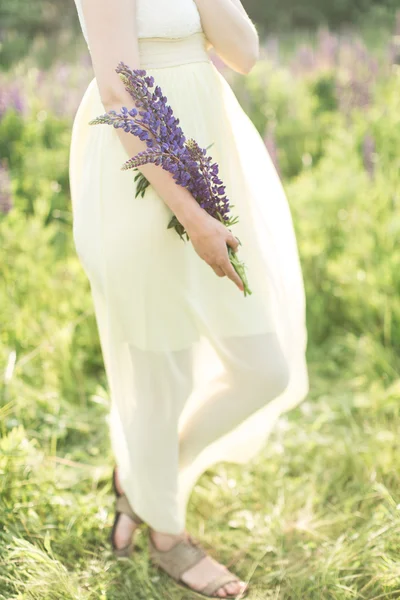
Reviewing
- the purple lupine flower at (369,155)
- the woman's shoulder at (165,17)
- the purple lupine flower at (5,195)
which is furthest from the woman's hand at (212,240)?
the purple lupine flower at (369,155)

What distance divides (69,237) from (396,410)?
205 cm

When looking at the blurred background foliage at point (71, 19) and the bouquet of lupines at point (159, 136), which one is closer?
the bouquet of lupines at point (159, 136)

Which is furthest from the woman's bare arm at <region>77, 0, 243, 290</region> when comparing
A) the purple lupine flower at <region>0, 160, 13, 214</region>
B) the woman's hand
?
the purple lupine flower at <region>0, 160, 13, 214</region>

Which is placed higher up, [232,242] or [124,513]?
[232,242]

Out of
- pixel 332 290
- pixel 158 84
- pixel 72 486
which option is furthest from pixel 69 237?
pixel 158 84

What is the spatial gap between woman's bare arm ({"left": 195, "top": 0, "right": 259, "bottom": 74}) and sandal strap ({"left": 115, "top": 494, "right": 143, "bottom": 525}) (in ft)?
4.53

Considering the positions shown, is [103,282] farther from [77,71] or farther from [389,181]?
[77,71]

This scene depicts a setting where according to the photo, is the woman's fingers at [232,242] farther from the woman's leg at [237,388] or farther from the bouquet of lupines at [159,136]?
the woman's leg at [237,388]

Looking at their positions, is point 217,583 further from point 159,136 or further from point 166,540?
point 159,136

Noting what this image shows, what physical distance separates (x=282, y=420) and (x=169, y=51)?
171cm

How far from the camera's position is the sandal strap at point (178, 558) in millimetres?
2211

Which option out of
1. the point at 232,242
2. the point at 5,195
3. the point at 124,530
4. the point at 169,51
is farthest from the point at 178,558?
the point at 5,195

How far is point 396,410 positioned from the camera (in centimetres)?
271

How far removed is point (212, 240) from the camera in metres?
1.66
